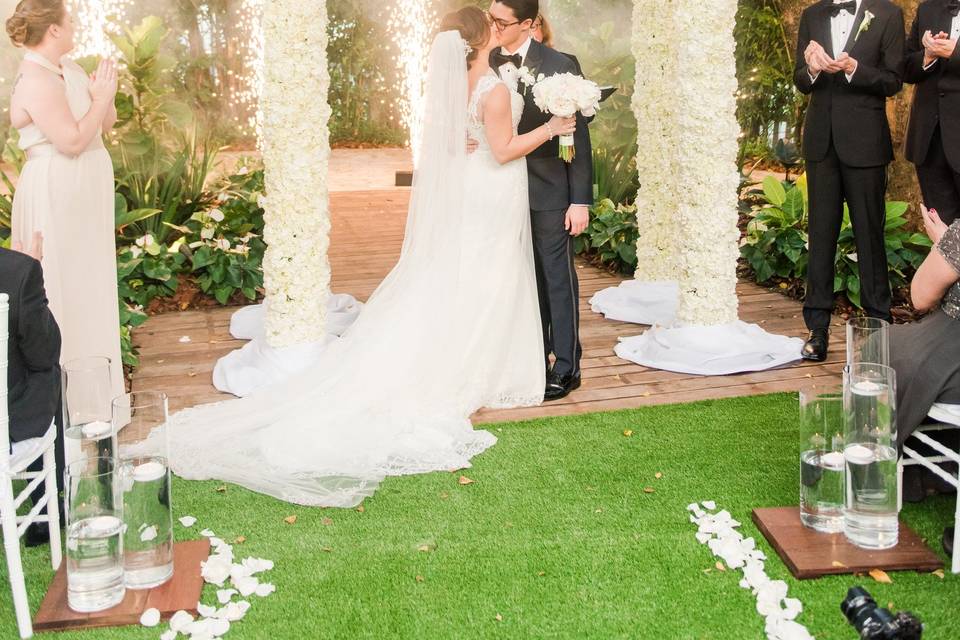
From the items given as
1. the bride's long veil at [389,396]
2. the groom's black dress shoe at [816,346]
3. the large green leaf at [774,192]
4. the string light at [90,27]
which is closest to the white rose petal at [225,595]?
the bride's long veil at [389,396]

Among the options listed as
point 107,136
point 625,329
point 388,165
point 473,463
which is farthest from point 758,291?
point 388,165

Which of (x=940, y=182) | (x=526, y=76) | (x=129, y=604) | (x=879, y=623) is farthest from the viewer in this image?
(x=940, y=182)

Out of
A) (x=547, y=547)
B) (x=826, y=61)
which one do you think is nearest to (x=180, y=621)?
(x=547, y=547)

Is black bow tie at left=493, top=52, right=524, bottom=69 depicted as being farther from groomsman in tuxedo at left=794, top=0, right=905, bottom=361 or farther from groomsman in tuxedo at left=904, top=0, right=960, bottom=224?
groomsman in tuxedo at left=904, top=0, right=960, bottom=224

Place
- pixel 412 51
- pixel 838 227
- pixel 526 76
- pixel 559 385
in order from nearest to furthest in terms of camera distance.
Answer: pixel 526 76 → pixel 559 385 → pixel 838 227 → pixel 412 51

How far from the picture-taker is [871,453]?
2.97 meters

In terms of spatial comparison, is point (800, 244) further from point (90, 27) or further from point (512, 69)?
point (90, 27)

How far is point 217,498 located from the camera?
3.71 metres

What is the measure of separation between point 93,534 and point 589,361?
3117 millimetres

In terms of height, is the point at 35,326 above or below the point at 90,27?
below

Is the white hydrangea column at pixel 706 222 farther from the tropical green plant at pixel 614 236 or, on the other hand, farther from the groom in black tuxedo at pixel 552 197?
the tropical green plant at pixel 614 236

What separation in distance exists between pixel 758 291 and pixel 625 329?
4.36ft

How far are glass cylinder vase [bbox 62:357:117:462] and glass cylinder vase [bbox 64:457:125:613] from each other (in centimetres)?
5

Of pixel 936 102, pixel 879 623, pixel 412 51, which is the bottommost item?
pixel 879 623
